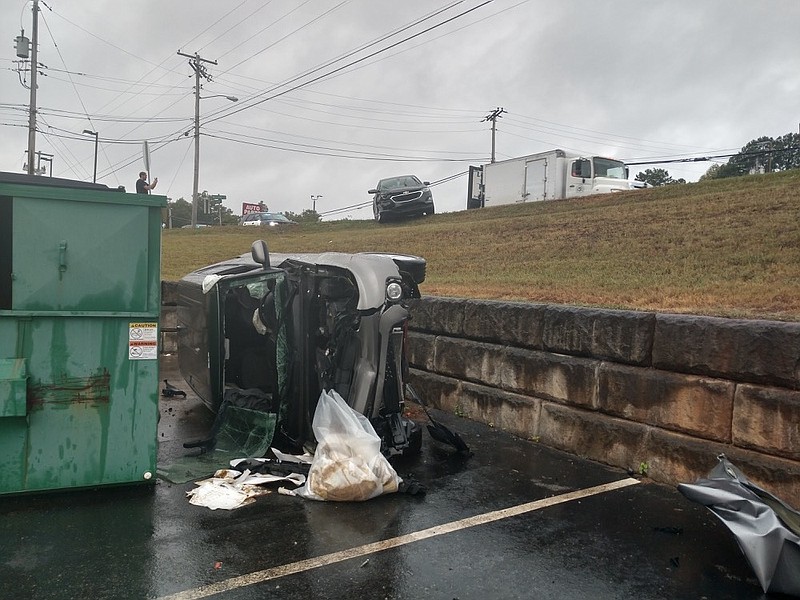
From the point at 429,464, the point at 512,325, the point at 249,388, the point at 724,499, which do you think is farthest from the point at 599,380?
the point at 249,388

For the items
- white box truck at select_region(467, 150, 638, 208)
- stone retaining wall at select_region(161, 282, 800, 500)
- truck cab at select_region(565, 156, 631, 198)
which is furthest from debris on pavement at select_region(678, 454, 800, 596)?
truck cab at select_region(565, 156, 631, 198)

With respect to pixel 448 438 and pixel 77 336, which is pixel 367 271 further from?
pixel 77 336

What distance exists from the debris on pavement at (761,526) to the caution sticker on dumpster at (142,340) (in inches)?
135

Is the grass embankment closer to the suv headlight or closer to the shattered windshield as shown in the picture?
the suv headlight

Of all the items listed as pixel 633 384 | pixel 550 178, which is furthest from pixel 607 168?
pixel 633 384

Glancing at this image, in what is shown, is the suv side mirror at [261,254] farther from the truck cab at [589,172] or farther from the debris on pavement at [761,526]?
the truck cab at [589,172]

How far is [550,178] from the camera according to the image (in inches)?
907

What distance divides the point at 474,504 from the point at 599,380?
5.14ft

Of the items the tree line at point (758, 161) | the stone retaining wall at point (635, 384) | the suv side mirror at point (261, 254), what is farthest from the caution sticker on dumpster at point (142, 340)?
the tree line at point (758, 161)

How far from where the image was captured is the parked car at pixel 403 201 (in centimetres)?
2112

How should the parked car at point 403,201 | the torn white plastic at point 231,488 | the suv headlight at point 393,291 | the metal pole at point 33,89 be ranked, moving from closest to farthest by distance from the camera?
the torn white plastic at point 231,488
the suv headlight at point 393,291
the parked car at point 403,201
the metal pole at point 33,89

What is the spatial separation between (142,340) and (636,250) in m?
7.53

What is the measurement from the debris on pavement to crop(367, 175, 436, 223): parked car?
59.8 ft

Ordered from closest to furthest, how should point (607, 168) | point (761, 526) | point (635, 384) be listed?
1. point (761, 526)
2. point (635, 384)
3. point (607, 168)
